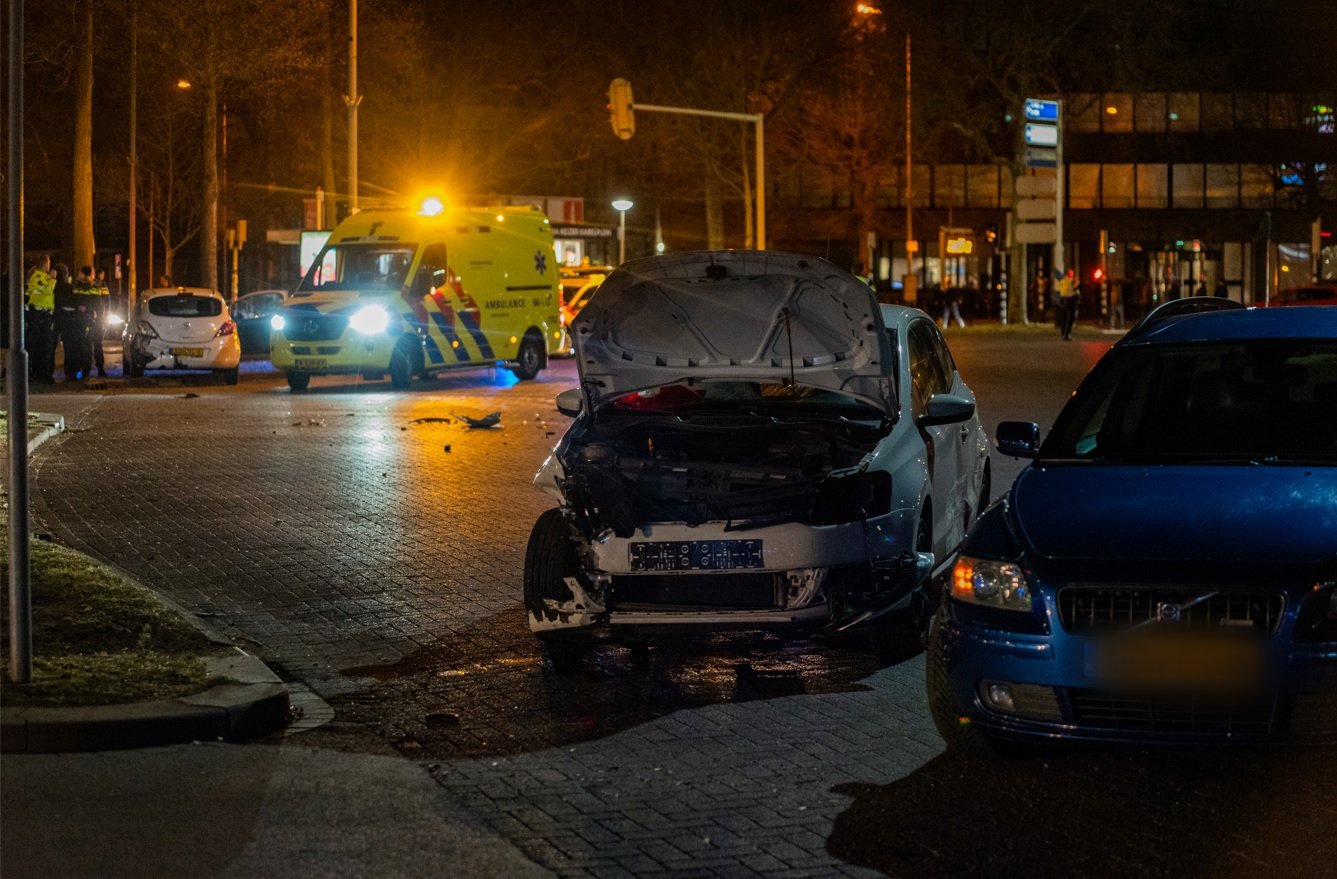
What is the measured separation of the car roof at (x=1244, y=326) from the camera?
7.57 m

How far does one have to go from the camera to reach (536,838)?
5777 millimetres

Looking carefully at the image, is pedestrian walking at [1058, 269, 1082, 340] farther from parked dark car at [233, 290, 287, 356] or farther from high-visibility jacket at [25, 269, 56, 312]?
high-visibility jacket at [25, 269, 56, 312]

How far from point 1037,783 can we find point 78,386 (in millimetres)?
25904

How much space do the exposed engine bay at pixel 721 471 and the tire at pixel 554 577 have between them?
14 centimetres

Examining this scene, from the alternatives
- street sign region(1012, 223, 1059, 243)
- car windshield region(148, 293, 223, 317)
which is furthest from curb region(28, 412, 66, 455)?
street sign region(1012, 223, 1059, 243)

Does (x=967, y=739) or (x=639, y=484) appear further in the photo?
(x=639, y=484)

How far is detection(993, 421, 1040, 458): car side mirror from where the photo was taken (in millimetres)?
7605

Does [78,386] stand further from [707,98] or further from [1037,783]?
[707,98]

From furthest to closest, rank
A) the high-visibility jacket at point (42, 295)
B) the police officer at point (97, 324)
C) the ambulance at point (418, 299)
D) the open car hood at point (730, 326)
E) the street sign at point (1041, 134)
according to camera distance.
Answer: the street sign at point (1041, 134), the police officer at point (97, 324), the high-visibility jacket at point (42, 295), the ambulance at point (418, 299), the open car hood at point (730, 326)

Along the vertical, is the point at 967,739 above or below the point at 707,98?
below

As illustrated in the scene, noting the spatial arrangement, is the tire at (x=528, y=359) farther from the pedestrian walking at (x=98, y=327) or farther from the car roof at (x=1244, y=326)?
the car roof at (x=1244, y=326)

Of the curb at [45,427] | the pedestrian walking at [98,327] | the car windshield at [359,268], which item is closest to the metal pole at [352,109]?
the pedestrian walking at [98,327]

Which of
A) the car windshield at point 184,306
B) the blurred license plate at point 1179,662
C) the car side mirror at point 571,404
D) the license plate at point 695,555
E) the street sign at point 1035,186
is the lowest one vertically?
the blurred license plate at point 1179,662

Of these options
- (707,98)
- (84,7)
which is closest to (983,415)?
(84,7)
